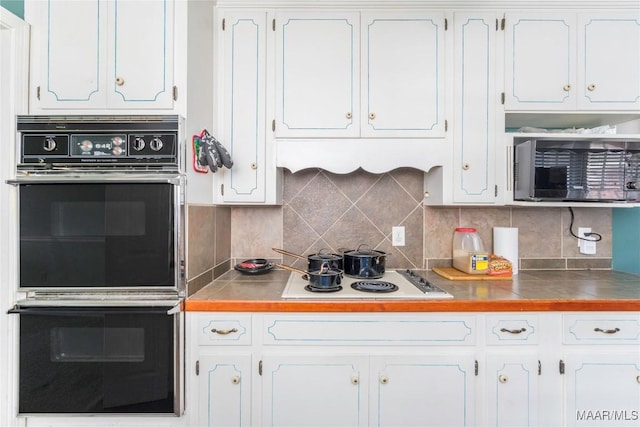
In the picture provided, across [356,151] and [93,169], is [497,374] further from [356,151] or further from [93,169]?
[93,169]

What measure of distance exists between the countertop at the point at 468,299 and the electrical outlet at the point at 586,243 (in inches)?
14.5

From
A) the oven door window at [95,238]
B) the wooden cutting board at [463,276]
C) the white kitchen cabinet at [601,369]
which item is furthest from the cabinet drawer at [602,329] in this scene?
the oven door window at [95,238]

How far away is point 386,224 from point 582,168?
3.39 feet

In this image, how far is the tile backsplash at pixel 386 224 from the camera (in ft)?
6.40

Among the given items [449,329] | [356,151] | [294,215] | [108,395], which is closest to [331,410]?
[449,329]

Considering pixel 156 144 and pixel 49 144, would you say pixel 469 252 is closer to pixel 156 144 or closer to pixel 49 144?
pixel 156 144

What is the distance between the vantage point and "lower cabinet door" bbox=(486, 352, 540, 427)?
1308 millimetres

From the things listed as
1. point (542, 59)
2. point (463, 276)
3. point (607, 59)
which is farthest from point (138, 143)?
point (607, 59)

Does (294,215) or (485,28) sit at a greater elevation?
(485,28)

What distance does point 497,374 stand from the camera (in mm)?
1310

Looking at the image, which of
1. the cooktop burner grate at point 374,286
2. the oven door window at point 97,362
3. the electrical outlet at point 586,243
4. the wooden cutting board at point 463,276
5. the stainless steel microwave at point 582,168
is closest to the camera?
the oven door window at point 97,362

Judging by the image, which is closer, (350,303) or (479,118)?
(350,303)

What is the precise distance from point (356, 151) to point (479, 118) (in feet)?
2.22

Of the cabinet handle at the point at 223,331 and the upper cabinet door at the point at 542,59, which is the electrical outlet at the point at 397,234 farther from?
the cabinet handle at the point at 223,331
